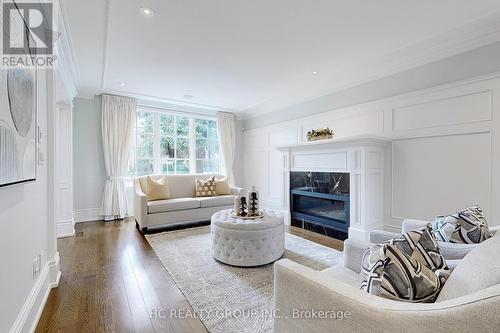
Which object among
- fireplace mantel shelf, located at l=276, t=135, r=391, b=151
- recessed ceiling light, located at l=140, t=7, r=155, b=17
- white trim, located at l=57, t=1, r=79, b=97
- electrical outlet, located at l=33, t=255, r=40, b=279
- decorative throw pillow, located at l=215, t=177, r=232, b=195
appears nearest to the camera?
electrical outlet, located at l=33, t=255, r=40, b=279

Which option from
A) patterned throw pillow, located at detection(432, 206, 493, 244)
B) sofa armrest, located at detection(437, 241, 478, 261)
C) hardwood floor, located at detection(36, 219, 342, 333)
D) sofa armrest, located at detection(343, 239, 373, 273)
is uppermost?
patterned throw pillow, located at detection(432, 206, 493, 244)

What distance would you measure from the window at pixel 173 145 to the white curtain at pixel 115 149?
0.33 metres

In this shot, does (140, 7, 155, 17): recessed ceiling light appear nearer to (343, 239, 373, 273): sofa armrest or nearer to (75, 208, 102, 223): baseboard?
(343, 239, 373, 273): sofa armrest

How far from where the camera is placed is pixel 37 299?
1.77 m

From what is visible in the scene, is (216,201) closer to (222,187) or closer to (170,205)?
(222,187)

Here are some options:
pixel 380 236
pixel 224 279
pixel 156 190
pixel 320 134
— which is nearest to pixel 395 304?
pixel 380 236

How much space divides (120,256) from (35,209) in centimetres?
127

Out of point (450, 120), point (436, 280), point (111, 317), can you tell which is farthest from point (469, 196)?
point (111, 317)

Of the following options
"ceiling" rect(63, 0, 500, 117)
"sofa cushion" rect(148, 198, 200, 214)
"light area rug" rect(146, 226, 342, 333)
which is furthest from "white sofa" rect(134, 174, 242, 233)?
"ceiling" rect(63, 0, 500, 117)

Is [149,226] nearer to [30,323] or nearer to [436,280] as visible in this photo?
[30,323]

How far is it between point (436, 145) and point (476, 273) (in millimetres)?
2723

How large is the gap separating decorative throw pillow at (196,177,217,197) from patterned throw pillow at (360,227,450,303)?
402 centimetres

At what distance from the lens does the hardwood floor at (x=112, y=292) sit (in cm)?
167

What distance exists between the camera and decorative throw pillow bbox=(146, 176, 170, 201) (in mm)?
4254
